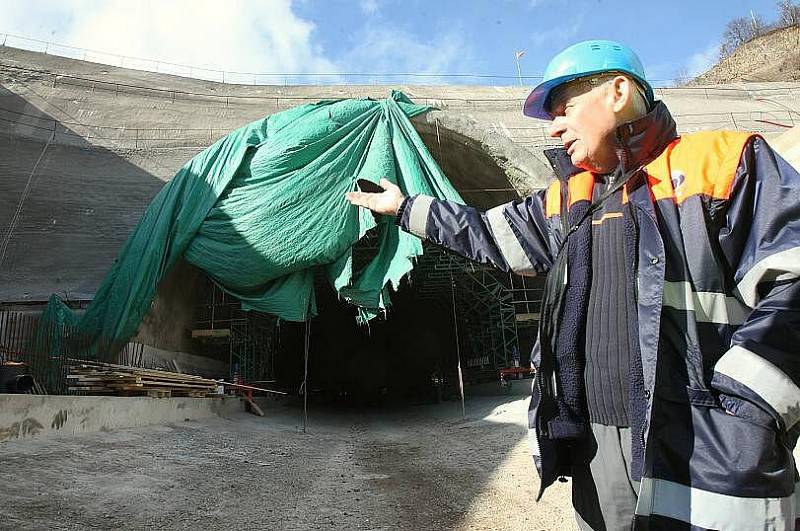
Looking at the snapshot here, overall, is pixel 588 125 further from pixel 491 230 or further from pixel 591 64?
pixel 491 230

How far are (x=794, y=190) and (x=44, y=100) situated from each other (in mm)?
19900

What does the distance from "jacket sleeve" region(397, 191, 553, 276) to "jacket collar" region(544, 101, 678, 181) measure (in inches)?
14.6

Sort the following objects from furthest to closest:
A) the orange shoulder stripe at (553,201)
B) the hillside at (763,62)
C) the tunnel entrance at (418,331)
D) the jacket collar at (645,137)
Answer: the hillside at (763,62) < the tunnel entrance at (418,331) < the orange shoulder stripe at (553,201) < the jacket collar at (645,137)

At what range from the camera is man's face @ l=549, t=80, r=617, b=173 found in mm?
1676

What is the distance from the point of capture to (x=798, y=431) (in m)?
1.31

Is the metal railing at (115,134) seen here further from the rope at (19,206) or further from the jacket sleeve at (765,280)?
the jacket sleeve at (765,280)

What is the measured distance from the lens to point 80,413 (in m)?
5.72

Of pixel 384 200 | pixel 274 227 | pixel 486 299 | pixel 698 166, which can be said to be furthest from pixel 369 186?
pixel 486 299

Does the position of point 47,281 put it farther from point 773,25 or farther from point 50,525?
point 773,25

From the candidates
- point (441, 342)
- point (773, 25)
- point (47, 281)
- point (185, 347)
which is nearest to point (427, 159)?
point (185, 347)

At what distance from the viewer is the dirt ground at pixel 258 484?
3.80 m

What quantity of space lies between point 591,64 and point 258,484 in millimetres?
4790

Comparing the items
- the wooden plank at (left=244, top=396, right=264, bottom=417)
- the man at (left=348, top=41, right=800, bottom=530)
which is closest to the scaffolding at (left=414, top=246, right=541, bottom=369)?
the wooden plank at (left=244, top=396, right=264, bottom=417)

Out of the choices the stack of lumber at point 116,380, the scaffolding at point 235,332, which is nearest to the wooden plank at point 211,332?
the scaffolding at point 235,332
